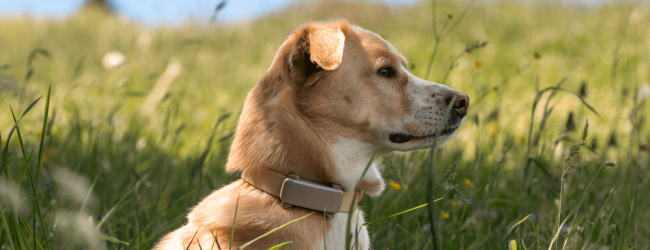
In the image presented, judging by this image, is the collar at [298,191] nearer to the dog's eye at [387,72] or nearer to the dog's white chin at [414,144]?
the dog's white chin at [414,144]

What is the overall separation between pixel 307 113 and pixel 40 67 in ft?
32.8

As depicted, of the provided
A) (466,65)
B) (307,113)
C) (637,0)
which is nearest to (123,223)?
(307,113)

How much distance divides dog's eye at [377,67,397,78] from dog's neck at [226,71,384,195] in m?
0.38

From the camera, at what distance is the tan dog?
6.27ft

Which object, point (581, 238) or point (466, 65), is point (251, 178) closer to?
point (581, 238)

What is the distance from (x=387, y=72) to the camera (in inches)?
89.8

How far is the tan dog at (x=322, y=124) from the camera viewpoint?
6.27ft

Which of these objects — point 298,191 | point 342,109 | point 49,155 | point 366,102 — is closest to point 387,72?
point 366,102

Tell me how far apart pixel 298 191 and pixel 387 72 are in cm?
83

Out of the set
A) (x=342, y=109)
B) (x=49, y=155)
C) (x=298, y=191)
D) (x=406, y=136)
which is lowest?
(x=49, y=155)

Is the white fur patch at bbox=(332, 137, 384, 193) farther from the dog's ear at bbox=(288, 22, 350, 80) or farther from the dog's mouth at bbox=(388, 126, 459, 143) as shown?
the dog's ear at bbox=(288, 22, 350, 80)

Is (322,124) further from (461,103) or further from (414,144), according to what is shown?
(461,103)

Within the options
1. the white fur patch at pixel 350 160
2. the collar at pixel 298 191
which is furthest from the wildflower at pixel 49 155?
the white fur patch at pixel 350 160

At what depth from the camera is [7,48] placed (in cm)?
1168
